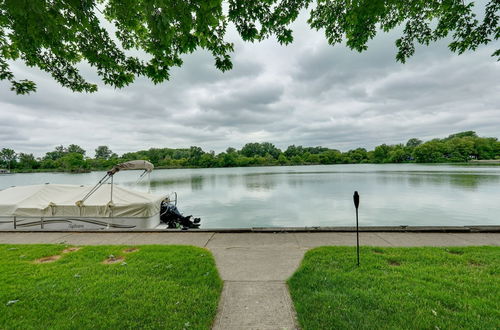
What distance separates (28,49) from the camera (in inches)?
153

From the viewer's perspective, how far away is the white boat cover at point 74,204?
873 cm

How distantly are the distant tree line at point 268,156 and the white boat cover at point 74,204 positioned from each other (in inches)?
3971

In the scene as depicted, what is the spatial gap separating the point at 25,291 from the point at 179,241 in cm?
319

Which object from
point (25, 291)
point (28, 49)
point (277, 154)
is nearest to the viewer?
point (25, 291)

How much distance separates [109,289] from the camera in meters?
3.50

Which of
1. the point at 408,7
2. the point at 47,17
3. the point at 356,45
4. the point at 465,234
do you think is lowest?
the point at 465,234

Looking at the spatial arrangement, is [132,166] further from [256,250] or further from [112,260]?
[256,250]

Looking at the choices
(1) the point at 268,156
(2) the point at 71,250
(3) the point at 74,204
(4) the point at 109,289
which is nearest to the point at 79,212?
(3) the point at 74,204

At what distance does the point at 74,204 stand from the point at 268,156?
409ft

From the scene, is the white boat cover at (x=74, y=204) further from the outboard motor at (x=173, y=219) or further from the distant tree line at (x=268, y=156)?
the distant tree line at (x=268, y=156)

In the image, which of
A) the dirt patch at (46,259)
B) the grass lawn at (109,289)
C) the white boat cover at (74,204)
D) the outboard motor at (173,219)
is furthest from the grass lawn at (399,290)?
the white boat cover at (74,204)

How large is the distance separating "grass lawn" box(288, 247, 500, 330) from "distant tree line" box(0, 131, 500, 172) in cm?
11094

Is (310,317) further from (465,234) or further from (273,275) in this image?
(465,234)

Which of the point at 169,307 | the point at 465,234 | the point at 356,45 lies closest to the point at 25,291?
the point at 169,307
